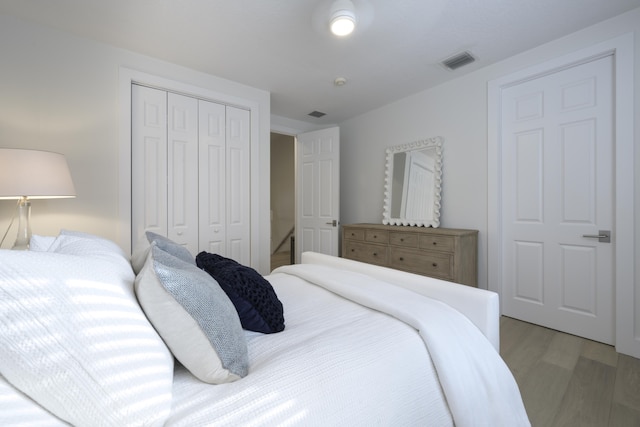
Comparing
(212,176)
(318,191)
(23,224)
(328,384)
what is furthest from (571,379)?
(23,224)

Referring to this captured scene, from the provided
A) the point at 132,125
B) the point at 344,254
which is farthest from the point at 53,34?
the point at 344,254

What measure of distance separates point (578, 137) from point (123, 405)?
3233 millimetres

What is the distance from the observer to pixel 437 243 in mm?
2615

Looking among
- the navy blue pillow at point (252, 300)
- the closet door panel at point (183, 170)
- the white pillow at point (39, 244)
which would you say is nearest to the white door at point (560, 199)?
the navy blue pillow at point (252, 300)

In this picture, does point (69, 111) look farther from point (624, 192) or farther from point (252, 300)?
point (624, 192)

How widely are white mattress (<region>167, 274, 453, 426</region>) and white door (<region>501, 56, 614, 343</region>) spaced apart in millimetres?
2163

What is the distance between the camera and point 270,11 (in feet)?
6.30

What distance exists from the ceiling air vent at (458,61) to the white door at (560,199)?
49 cm

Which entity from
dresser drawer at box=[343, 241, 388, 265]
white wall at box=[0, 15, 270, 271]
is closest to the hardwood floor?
dresser drawer at box=[343, 241, 388, 265]

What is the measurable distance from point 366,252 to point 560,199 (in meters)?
1.88

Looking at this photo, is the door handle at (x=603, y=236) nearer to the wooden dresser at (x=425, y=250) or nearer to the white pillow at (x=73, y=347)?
the wooden dresser at (x=425, y=250)

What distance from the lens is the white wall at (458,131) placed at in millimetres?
2141

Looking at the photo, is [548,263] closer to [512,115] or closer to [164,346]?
[512,115]

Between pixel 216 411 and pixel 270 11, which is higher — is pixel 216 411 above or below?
below
